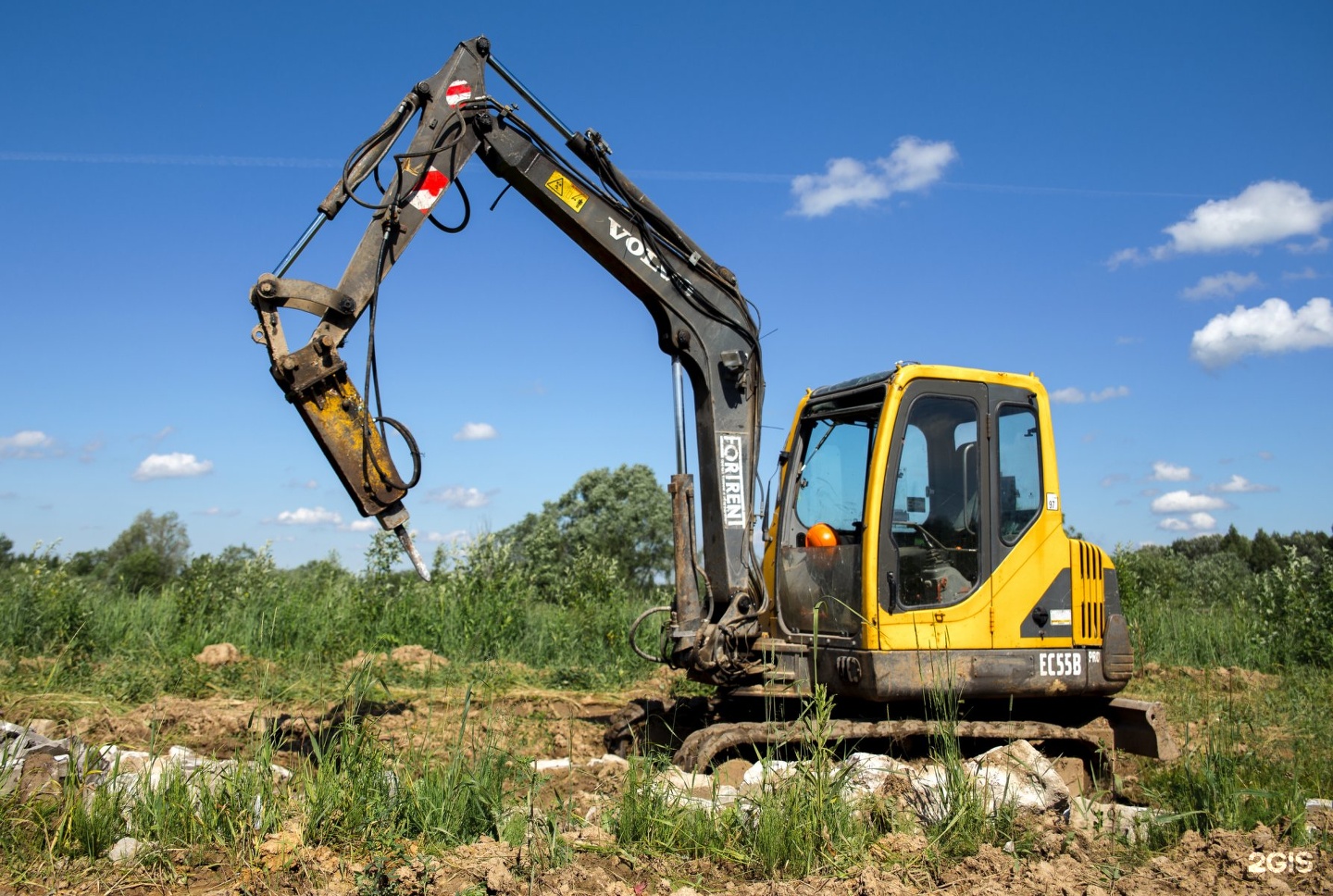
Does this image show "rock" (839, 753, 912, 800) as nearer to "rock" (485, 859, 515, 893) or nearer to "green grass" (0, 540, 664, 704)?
"rock" (485, 859, 515, 893)

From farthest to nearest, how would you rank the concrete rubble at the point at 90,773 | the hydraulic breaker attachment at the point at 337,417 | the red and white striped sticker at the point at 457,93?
1. the red and white striped sticker at the point at 457,93
2. the hydraulic breaker attachment at the point at 337,417
3. the concrete rubble at the point at 90,773

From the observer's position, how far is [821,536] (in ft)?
22.1

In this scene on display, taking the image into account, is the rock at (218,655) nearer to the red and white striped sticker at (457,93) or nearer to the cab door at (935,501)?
the red and white striped sticker at (457,93)

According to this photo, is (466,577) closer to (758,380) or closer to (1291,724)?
(758,380)

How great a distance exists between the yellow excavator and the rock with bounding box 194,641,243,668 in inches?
192

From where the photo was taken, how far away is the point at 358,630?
11328 mm

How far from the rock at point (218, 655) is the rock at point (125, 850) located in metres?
5.68

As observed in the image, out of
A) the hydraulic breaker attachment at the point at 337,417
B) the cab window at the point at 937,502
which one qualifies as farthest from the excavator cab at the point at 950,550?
the hydraulic breaker attachment at the point at 337,417

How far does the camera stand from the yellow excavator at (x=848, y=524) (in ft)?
19.8

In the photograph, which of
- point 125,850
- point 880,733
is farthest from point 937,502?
point 125,850

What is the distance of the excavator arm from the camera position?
5.48 m

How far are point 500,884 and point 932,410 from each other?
4007mm

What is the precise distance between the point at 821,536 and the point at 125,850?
14.1 ft

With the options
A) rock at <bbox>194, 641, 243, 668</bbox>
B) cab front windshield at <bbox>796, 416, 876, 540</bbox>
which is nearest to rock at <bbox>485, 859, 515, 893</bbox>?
cab front windshield at <bbox>796, 416, 876, 540</bbox>
